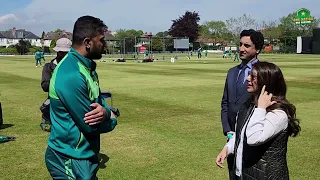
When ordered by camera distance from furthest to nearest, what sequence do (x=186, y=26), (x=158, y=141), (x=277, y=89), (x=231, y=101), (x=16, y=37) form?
(x=16, y=37)
(x=186, y=26)
(x=158, y=141)
(x=231, y=101)
(x=277, y=89)

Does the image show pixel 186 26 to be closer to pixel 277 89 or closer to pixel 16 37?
pixel 16 37

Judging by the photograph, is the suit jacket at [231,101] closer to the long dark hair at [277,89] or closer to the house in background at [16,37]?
the long dark hair at [277,89]

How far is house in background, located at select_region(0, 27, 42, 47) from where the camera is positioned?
167m

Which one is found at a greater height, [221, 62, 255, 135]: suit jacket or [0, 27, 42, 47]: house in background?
[0, 27, 42, 47]: house in background

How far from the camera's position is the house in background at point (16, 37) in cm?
16688

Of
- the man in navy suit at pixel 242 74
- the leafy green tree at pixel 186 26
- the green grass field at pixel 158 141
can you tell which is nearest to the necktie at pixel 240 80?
the man in navy suit at pixel 242 74

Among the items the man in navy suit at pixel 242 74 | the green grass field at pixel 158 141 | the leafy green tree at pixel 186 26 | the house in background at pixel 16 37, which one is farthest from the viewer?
the house in background at pixel 16 37

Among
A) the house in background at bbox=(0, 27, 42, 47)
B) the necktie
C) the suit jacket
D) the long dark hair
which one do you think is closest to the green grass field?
the suit jacket

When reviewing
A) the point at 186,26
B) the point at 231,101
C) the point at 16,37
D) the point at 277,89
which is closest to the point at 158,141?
the point at 231,101

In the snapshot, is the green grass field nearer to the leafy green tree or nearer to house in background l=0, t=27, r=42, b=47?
the leafy green tree

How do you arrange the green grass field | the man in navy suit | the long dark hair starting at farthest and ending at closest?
the green grass field < the man in navy suit < the long dark hair

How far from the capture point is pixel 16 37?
172 meters

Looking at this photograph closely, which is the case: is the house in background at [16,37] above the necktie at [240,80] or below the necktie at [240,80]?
above

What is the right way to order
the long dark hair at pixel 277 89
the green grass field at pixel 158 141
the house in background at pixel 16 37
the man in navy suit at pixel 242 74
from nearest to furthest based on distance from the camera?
the long dark hair at pixel 277 89 < the man in navy suit at pixel 242 74 < the green grass field at pixel 158 141 < the house in background at pixel 16 37
